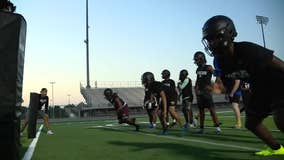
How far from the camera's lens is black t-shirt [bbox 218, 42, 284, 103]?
4.07 metres

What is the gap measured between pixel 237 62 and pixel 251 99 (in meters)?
0.67

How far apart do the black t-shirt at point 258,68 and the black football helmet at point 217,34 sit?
0.18 m

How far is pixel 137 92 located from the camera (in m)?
62.2

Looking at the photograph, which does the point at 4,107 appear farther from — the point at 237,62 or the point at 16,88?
the point at 237,62

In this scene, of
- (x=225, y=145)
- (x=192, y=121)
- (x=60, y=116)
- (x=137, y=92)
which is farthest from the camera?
(x=137, y=92)

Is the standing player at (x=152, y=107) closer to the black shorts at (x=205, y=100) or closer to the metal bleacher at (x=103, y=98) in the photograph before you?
the black shorts at (x=205, y=100)

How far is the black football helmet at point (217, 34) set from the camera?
4.27 meters

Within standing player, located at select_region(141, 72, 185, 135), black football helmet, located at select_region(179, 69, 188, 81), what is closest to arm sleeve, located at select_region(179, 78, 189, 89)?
black football helmet, located at select_region(179, 69, 188, 81)

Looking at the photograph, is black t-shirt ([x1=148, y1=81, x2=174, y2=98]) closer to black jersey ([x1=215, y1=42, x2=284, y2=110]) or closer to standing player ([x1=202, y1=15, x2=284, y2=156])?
standing player ([x1=202, y1=15, x2=284, y2=156])

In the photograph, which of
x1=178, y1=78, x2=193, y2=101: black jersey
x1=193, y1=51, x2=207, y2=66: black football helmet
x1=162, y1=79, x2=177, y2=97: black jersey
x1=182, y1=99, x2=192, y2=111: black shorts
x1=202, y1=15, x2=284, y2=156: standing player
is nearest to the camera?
x1=202, y1=15, x2=284, y2=156: standing player

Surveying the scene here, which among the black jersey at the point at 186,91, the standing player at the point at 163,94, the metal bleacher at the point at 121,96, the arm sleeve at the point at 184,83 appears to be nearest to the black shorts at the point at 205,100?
the standing player at the point at 163,94

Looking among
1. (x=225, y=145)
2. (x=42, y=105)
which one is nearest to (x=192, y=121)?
(x=42, y=105)

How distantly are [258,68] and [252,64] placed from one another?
8cm

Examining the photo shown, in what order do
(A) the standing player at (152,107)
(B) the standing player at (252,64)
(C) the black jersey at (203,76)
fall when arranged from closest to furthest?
1. (B) the standing player at (252,64)
2. (C) the black jersey at (203,76)
3. (A) the standing player at (152,107)
